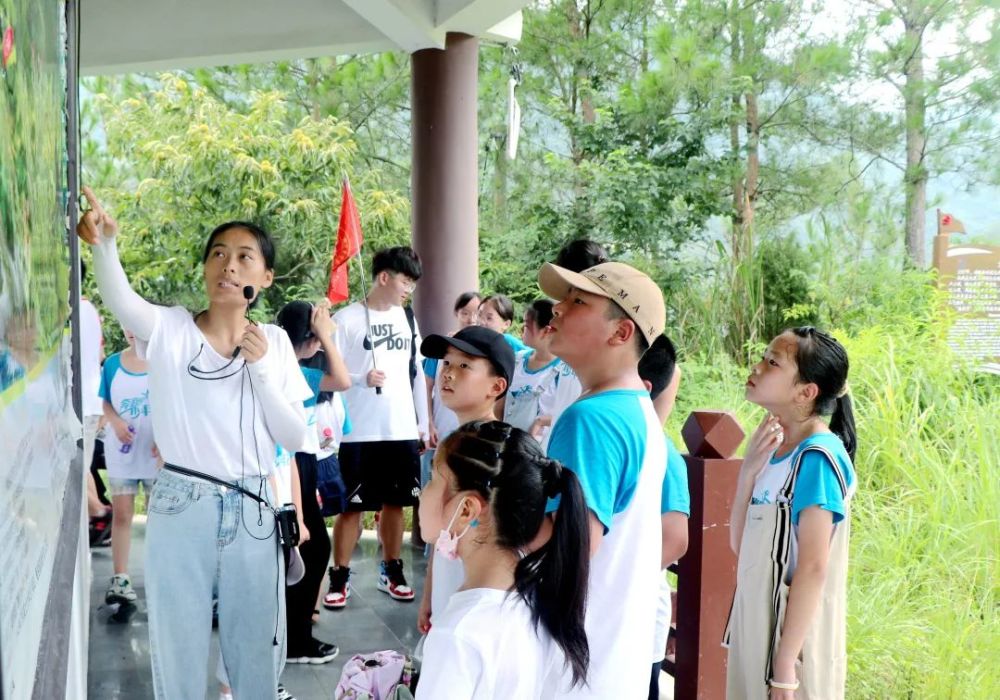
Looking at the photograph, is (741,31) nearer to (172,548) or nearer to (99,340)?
(99,340)

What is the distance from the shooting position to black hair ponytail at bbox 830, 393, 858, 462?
2.57 metres

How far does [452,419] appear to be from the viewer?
5.34 meters

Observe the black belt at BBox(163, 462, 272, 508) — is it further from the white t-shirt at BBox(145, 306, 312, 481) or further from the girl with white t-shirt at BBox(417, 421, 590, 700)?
the girl with white t-shirt at BBox(417, 421, 590, 700)

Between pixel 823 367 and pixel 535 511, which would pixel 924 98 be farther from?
pixel 535 511

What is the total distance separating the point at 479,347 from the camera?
8.77 feet

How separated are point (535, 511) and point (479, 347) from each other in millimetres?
1116

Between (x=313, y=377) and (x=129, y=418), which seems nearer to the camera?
(x=313, y=377)

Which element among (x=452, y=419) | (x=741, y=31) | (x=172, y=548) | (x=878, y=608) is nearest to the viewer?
(x=172, y=548)

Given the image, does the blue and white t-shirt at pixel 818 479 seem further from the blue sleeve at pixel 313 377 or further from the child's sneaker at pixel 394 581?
the child's sneaker at pixel 394 581

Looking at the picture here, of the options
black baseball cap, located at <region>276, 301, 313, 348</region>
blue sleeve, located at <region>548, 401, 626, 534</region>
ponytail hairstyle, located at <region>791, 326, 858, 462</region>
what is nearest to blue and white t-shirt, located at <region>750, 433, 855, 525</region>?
ponytail hairstyle, located at <region>791, 326, 858, 462</region>

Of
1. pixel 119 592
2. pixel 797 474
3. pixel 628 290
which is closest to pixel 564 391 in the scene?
pixel 797 474

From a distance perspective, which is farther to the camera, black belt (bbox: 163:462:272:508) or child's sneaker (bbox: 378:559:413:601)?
child's sneaker (bbox: 378:559:413:601)

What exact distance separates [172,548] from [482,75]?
13202 mm

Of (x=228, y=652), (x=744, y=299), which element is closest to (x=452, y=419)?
(x=228, y=652)
